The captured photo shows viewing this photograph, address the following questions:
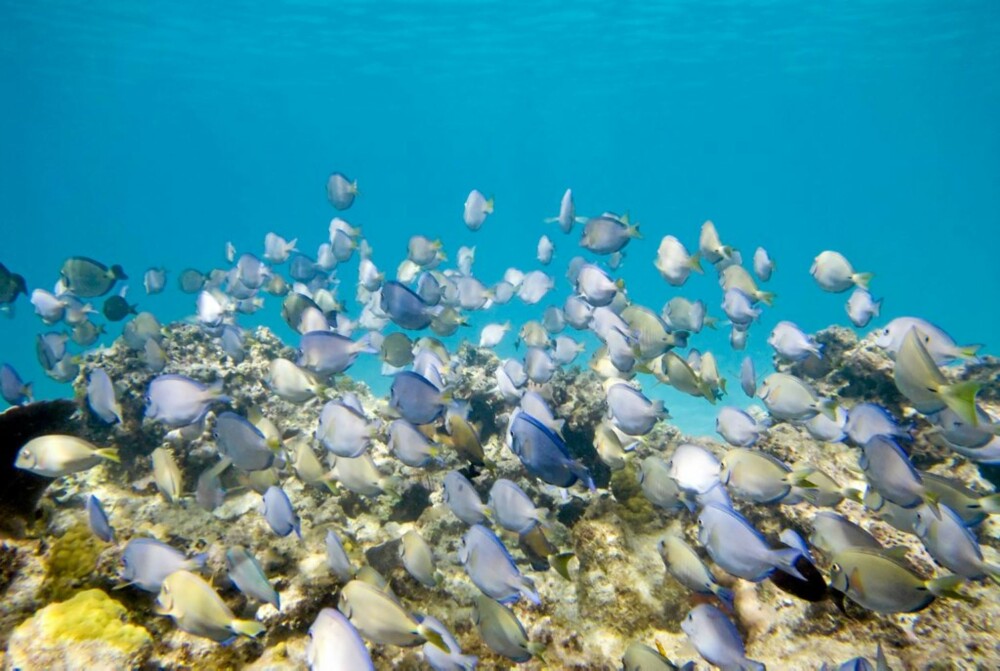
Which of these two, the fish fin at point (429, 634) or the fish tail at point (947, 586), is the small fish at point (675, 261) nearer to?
the fish tail at point (947, 586)

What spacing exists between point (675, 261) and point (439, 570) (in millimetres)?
4055

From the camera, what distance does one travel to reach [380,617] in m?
2.69

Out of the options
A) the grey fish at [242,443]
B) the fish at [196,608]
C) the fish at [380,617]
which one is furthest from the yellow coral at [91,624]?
the fish at [380,617]

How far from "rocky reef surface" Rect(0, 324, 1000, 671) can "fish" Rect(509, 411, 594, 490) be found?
1.54 m

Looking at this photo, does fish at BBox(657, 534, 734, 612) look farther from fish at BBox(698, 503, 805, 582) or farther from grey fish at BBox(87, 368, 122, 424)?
grey fish at BBox(87, 368, 122, 424)

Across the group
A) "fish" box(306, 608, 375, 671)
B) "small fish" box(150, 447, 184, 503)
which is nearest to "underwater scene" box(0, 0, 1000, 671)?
"fish" box(306, 608, 375, 671)

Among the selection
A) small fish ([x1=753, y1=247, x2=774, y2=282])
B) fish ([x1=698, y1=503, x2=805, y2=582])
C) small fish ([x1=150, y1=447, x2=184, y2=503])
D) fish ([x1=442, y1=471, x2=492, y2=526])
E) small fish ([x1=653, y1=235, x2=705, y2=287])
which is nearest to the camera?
fish ([x1=698, y1=503, x2=805, y2=582])

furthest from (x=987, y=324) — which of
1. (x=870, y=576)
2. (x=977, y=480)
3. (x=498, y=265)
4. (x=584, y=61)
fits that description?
(x=870, y=576)

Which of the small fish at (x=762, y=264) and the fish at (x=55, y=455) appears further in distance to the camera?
the small fish at (x=762, y=264)

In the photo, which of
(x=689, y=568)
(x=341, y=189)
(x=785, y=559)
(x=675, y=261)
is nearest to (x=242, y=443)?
(x=689, y=568)

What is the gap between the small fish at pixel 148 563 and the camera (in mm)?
3037

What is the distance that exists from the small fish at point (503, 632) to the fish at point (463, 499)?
592 millimetres

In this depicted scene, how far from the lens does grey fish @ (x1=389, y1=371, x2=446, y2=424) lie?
352 centimetres

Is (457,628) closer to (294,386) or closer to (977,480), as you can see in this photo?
(294,386)
